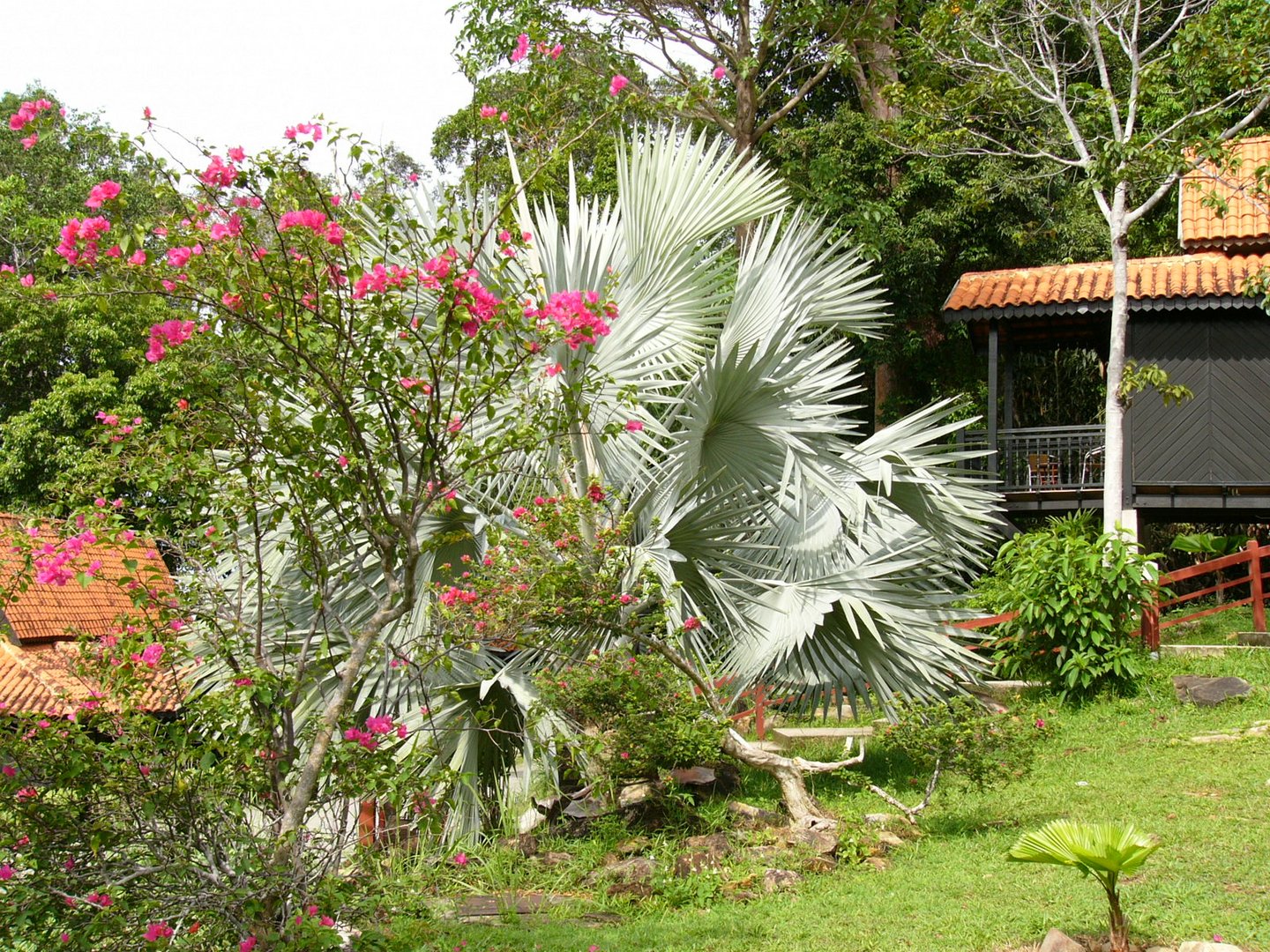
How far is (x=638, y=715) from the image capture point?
7445 mm

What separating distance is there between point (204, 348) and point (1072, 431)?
1272cm

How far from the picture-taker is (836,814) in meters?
7.89

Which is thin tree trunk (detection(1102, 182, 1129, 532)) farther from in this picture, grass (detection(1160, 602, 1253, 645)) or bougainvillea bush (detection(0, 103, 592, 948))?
bougainvillea bush (detection(0, 103, 592, 948))

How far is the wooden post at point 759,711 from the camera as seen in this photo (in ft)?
35.3

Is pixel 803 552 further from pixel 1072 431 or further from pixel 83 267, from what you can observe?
pixel 1072 431

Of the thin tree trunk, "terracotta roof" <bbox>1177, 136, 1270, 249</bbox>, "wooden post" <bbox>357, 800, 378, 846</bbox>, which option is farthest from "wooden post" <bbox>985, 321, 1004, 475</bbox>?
"wooden post" <bbox>357, 800, 378, 846</bbox>

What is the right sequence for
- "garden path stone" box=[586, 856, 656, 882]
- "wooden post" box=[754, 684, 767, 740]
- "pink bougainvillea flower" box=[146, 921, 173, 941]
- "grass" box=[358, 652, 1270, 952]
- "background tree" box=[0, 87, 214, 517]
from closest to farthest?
"pink bougainvillea flower" box=[146, 921, 173, 941]
"grass" box=[358, 652, 1270, 952]
"garden path stone" box=[586, 856, 656, 882]
"wooden post" box=[754, 684, 767, 740]
"background tree" box=[0, 87, 214, 517]

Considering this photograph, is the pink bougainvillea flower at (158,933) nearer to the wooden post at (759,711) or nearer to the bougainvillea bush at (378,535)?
the bougainvillea bush at (378,535)

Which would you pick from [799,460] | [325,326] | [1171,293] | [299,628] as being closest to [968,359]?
[1171,293]

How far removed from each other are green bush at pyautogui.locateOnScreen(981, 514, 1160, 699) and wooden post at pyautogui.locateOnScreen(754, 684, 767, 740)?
226 centimetres

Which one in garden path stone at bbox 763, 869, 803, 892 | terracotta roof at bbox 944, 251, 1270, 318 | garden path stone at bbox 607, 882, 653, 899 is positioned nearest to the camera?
garden path stone at bbox 763, 869, 803, 892

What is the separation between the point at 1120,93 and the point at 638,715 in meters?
12.3

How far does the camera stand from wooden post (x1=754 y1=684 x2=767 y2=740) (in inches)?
423

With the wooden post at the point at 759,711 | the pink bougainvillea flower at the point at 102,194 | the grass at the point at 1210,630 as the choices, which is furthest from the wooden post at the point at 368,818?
the grass at the point at 1210,630
